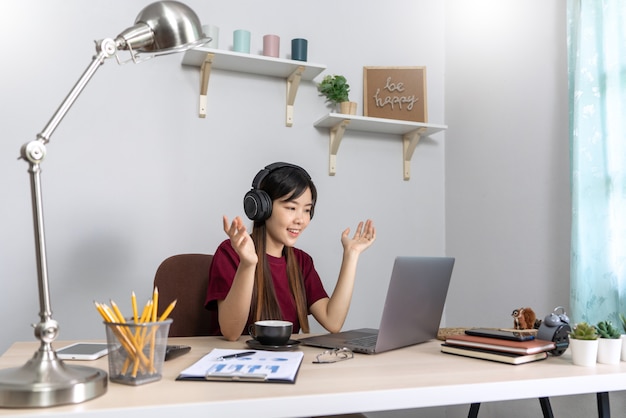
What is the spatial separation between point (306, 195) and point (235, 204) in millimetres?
761

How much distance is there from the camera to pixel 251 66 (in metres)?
2.41

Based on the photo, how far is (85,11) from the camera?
225 centimetres

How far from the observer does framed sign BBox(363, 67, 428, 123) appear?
270 cm

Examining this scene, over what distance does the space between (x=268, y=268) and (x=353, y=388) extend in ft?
2.90

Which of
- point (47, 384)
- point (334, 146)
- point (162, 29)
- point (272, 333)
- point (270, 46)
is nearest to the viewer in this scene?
point (47, 384)

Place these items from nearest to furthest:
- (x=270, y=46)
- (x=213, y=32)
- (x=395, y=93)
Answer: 1. (x=213, y=32)
2. (x=270, y=46)
3. (x=395, y=93)

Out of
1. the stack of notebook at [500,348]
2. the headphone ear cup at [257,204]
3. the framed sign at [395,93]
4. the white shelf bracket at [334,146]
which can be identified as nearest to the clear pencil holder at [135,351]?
the stack of notebook at [500,348]

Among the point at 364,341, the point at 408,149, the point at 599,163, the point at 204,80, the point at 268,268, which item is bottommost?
Result: the point at 364,341

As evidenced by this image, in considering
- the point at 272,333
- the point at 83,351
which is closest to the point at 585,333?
the point at 272,333

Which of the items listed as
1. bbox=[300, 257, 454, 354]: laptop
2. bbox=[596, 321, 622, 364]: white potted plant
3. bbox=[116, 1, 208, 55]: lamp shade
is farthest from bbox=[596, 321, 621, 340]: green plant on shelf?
bbox=[116, 1, 208, 55]: lamp shade

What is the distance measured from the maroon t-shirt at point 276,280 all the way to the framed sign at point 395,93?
40.1 inches

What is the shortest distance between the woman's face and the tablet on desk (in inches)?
25.8

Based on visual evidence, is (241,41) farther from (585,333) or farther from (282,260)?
(585,333)

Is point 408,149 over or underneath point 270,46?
underneath
